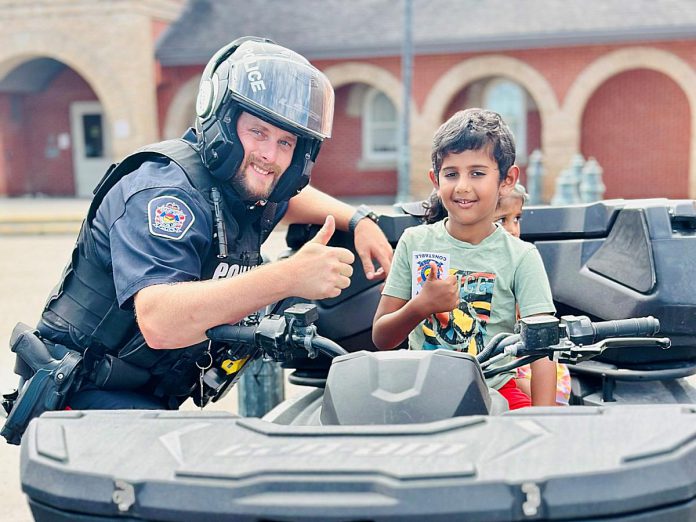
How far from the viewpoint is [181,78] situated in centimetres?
2125

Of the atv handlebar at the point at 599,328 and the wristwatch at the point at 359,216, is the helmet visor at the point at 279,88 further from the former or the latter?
the atv handlebar at the point at 599,328

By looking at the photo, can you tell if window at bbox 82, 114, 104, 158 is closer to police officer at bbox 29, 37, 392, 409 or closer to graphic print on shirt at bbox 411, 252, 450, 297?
police officer at bbox 29, 37, 392, 409

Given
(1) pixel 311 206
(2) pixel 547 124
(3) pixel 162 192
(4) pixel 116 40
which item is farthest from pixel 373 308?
(4) pixel 116 40

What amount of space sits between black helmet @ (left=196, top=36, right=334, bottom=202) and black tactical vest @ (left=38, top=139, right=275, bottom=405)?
0.09 m

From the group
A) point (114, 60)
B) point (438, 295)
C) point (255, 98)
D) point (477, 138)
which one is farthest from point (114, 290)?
point (114, 60)

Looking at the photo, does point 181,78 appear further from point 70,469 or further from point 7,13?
point 70,469

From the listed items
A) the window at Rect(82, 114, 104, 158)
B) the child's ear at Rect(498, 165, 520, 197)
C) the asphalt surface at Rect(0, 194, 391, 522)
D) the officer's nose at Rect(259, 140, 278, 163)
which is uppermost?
the window at Rect(82, 114, 104, 158)

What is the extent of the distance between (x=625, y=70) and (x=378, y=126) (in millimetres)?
5850

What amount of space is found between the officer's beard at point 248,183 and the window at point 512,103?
714 inches

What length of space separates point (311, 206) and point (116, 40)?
1865 centimetres

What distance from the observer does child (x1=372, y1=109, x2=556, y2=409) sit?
99.2 inches

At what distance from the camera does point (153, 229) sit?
228 centimetres

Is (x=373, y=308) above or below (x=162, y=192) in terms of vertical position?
below

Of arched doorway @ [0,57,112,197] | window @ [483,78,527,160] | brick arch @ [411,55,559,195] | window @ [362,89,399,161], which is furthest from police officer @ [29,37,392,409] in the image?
arched doorway @ [0,57,112,197]
